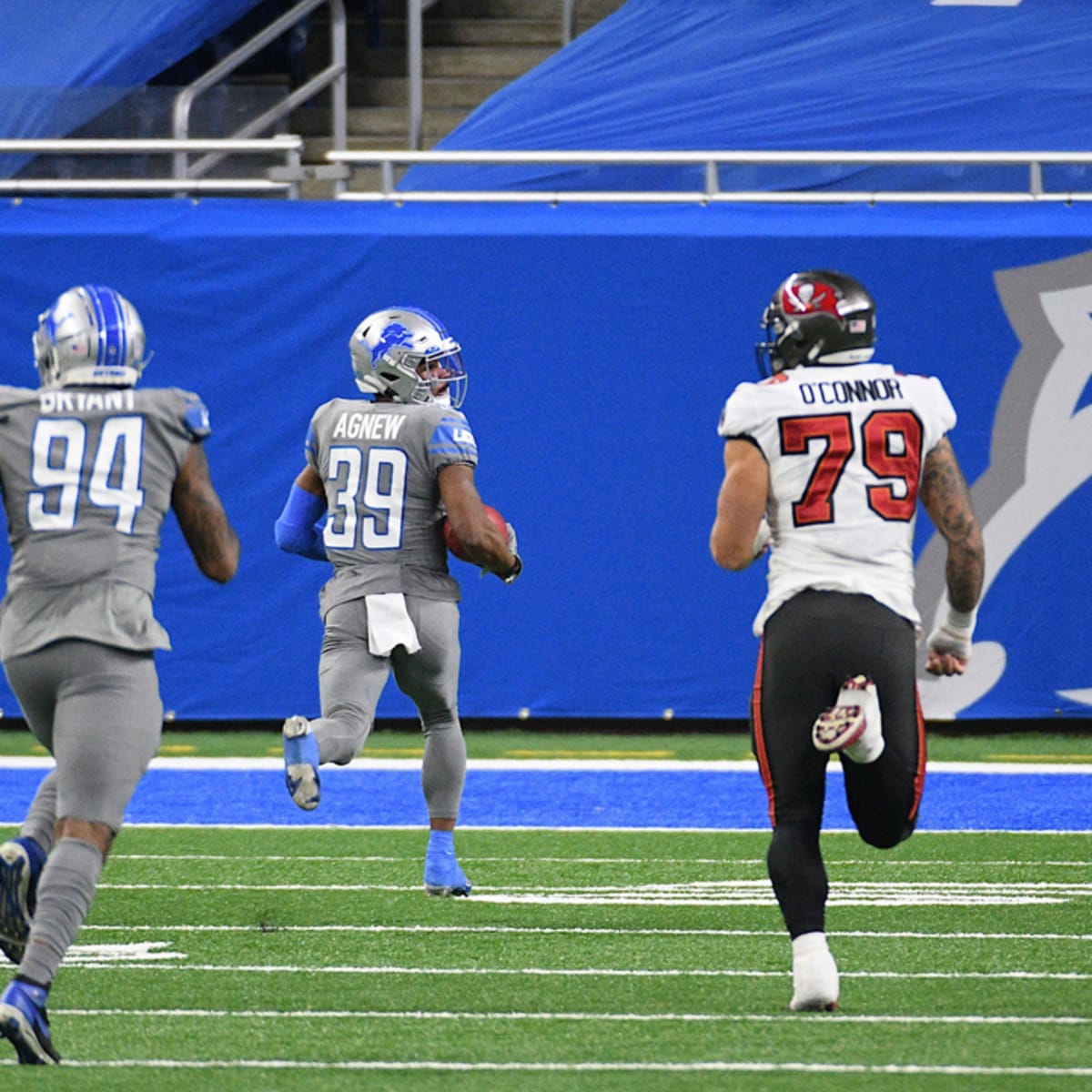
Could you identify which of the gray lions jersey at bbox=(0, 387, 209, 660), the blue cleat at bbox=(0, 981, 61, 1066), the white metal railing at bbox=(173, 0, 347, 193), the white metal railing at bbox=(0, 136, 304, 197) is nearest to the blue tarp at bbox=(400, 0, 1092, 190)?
the white metal railing at bbox=(0, 136, 304, 197)

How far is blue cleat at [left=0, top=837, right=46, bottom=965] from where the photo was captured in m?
4.68

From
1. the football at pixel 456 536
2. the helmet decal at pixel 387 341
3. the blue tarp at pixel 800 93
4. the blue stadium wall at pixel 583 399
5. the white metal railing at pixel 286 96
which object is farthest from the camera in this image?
the white metal railing at pixel 286 96

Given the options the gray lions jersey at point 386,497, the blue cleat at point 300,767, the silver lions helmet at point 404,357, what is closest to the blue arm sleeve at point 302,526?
the gray lions jersey at point 386,497

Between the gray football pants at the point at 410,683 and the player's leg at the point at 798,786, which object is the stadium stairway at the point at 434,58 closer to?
the gray football pants at the point at 410,683

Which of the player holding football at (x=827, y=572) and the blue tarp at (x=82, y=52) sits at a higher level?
the blue tarp at (x=82, y=52)

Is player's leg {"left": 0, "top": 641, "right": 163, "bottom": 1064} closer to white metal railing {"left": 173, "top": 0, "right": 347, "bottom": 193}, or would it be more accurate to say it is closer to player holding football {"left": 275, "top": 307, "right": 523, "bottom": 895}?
player holding football {"left": 275, "top": 307, "right": 523, "bottom": 895}

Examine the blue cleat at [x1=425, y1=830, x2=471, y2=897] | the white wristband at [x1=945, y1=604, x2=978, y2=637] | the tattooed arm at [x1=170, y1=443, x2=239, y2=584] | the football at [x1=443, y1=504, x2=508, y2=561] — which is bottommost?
the blue cleat at [x1=425, y1=830, x2=471, y2=897]

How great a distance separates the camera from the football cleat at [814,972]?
15.1 feet

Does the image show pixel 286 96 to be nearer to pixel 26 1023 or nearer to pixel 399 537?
pixel 399 537

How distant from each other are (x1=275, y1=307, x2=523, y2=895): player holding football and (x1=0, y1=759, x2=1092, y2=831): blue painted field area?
2.15 meters

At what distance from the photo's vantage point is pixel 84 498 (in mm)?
4320

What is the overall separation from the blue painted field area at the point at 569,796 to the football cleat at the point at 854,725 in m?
3.98

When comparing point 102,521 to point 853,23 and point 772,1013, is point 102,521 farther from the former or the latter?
point 853,23

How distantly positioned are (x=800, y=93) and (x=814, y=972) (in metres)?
8.44
